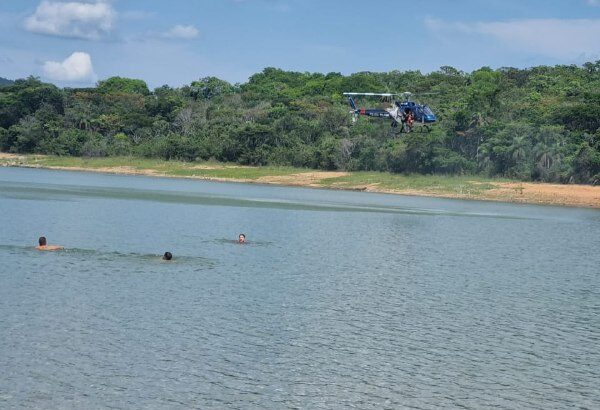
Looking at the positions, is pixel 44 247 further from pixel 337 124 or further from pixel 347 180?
pixel 337 124

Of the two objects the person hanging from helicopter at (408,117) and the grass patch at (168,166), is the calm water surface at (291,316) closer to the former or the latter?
the person hanging from helicopter at (408,117)

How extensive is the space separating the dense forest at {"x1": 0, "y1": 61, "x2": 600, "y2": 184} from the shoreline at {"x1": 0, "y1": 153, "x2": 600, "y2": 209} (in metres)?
2.68

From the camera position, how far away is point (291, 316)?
33125 mm

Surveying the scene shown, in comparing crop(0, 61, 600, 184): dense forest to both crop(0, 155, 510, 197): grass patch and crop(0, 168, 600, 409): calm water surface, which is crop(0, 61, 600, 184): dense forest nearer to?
crop(0, 155, 510, 197): grass patch

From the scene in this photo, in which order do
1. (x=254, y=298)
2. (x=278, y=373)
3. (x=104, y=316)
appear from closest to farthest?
(x=278, y=373), (x=104, y=316), (x=254, y=298)

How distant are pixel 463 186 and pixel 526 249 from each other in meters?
50.6

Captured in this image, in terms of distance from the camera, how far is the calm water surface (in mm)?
23859

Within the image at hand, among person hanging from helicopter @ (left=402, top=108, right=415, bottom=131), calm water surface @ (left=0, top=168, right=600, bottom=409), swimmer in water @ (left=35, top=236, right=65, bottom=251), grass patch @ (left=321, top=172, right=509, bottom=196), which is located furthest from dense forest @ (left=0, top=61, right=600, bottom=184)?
swimmer in water @ (left=35, top=236, right=65, bottom=251)

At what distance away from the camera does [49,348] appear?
86.6 ft

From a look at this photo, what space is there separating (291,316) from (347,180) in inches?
3520


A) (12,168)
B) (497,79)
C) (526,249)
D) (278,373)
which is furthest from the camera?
(497,79)

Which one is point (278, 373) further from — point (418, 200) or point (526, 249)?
point (418, 200)

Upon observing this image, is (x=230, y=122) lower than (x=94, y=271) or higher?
higher

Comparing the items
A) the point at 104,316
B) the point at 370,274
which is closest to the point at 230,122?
the point at 370,274
